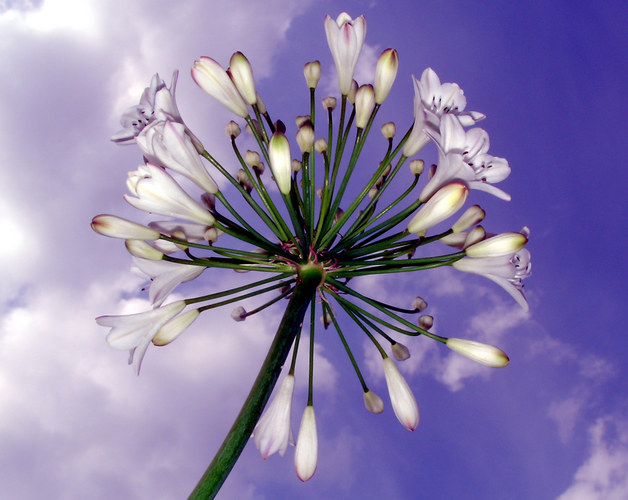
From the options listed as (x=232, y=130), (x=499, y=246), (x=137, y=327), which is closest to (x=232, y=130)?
(x=232, y=130)

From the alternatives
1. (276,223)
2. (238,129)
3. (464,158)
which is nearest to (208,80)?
(238,129)

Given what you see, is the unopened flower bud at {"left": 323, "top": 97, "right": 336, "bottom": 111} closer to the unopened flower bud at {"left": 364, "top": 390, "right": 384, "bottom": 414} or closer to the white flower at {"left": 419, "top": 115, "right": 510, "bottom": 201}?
the white flower at {"left": 419, "top": 115, "right": 510, "bottom": 201}

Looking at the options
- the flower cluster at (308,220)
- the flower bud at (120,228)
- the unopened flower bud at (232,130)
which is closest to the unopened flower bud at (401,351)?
the flower cluster at (308,220)

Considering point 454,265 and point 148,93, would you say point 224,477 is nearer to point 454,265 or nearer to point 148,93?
point 454,265

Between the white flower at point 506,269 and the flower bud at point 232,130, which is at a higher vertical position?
the flower bud at point 232,130

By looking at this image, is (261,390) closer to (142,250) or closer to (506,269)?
(142,250)

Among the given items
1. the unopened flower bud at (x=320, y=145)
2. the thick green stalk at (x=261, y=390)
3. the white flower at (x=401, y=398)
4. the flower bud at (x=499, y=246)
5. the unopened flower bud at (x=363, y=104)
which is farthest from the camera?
the unopened flower bud at (x=320, y=145)

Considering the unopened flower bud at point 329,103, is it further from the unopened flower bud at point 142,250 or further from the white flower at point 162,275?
the unopened flower bud at point 142,250
